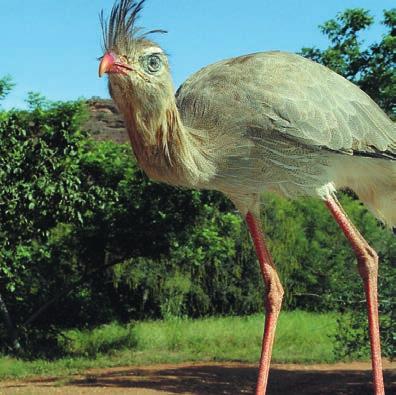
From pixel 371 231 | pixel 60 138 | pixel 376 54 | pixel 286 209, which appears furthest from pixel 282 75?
pixel 286 209

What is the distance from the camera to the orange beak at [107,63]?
296cm

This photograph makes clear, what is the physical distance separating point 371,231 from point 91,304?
4.66 m

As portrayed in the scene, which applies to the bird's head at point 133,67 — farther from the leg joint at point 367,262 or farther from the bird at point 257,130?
the leg joint at point 367,262

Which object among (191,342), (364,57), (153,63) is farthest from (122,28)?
(191,342)

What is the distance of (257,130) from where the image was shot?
338cm

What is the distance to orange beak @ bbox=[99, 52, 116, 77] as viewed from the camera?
2.96 m

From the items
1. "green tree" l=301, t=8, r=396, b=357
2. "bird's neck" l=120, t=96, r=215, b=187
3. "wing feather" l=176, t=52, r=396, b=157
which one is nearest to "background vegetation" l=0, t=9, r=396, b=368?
"green tree" l=301, t=8, r=396, b=357

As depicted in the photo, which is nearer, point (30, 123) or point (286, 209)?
point (30, 123)

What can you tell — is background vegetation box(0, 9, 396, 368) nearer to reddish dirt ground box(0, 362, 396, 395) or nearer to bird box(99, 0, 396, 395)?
reddish dirt ground box(0, 362, 396, 395)

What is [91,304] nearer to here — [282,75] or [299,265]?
[299,265]

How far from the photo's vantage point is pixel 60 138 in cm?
1014

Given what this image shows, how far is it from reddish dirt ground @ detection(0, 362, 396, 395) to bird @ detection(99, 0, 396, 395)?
17.3 ft

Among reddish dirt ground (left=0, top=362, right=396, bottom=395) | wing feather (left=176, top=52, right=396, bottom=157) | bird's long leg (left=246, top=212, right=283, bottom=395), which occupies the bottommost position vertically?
reddish dirt ground (left=0, top=362, right=396, bottom=395)

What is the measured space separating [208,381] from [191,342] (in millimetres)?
2900
